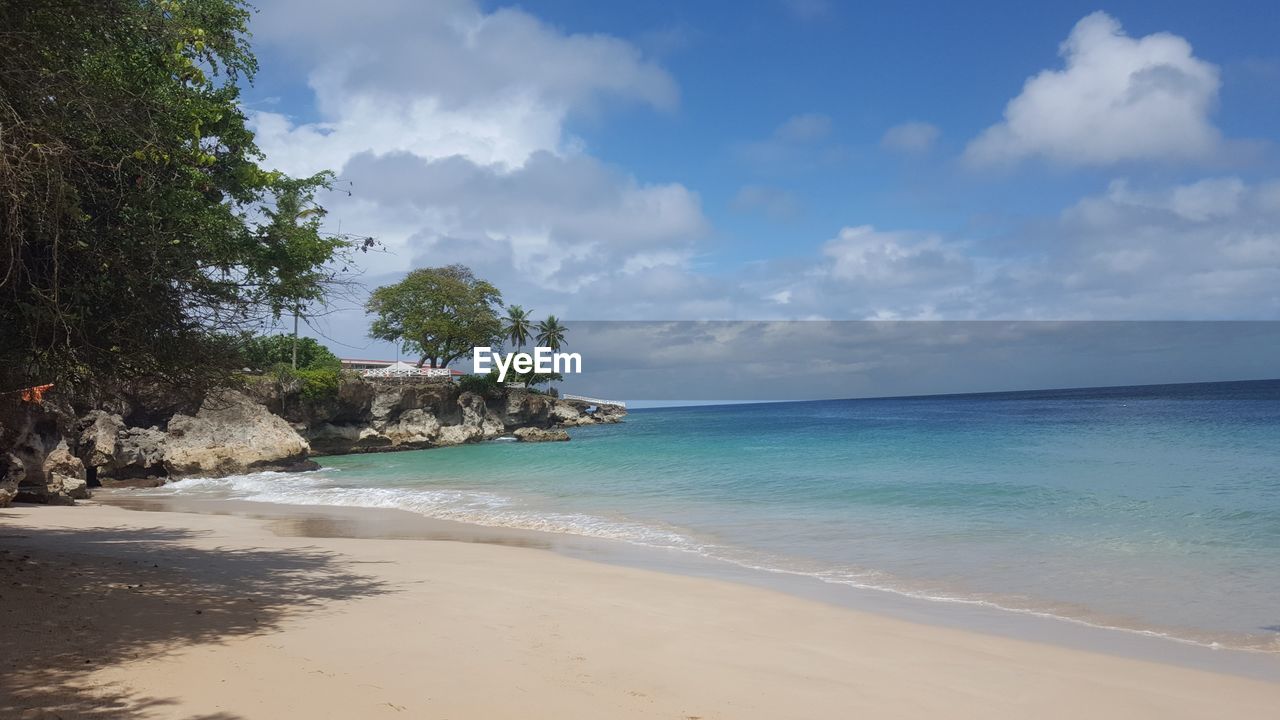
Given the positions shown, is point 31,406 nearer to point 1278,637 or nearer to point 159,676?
point 159,676

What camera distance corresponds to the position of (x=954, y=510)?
53.5ft

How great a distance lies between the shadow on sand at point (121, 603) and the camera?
4.41 metres

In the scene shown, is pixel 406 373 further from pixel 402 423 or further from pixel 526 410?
pixel 526 410

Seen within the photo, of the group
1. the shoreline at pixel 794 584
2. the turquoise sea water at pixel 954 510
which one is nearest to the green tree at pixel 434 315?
the turquoise sea water at pixel 954 510

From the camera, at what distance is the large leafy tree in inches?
198

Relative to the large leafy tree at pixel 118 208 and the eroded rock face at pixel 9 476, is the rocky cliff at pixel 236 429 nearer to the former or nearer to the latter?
the eroded rock face at pixel 9 476

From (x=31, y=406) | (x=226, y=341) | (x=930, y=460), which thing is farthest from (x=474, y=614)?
(x=930, y=460)

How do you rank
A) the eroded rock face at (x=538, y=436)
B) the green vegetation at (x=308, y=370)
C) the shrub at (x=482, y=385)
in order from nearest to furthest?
the green vegetation at (x=308, y=370) → the eroded rock face at (x=538, y=436) → the shrub at (x=482, y=385)

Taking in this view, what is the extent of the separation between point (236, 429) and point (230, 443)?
0.76 metres

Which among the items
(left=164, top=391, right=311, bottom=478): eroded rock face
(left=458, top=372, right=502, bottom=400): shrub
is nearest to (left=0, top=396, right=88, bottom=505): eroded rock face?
(left=164, top=391, right=311, bottom=478): eroded rock face

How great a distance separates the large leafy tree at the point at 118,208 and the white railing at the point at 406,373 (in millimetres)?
40314

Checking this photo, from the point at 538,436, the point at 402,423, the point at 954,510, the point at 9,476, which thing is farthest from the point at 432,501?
the point at 538,436

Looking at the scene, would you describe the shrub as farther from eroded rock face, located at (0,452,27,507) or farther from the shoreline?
eroded rock face, located at (0,452,27,507)

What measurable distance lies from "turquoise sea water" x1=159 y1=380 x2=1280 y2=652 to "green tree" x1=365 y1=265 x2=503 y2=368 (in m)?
22.7
